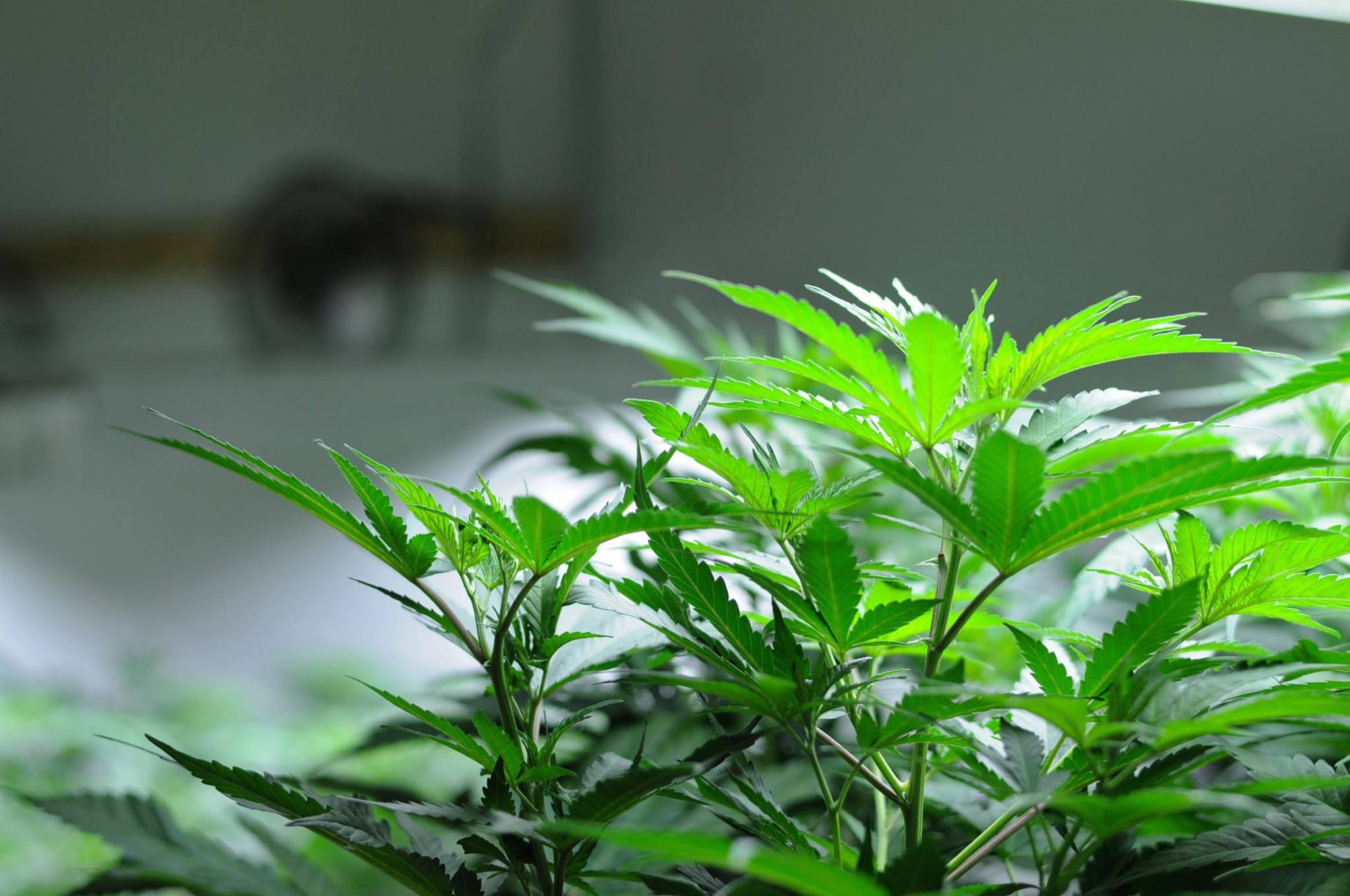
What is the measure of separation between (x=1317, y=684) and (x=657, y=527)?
5.9 inches

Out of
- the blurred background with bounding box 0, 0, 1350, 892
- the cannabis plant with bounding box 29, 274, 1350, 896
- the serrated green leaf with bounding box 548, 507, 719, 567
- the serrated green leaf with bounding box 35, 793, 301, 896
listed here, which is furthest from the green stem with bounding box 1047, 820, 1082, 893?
the blurred background with bounding box 0, 0, 1350, 892

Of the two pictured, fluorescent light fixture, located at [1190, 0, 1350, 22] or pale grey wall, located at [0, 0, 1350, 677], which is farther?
pale grey wall, located at [0, 0, 1350, 677]

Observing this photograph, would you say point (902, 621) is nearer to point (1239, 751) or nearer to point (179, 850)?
point (1239, 751)

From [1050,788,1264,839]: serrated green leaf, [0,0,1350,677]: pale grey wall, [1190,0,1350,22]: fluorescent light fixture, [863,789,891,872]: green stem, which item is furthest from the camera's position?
[0,0,1350,677]: pale grey wall

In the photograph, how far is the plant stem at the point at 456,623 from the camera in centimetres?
23

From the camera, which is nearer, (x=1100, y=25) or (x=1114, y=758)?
(x=1114, y=758)

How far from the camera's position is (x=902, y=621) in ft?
0.73

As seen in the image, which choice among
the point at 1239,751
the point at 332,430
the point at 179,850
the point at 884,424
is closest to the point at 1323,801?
the point at 1239,751

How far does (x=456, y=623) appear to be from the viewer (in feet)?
0.76

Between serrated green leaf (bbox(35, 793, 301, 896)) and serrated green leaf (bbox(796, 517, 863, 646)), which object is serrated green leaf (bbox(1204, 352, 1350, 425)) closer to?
serrated green leaf (bbox(796, 517, 863, 646))

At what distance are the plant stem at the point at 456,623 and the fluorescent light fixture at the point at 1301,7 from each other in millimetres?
1965

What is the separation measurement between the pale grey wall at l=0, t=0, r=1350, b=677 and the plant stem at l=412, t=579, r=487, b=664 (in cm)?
167

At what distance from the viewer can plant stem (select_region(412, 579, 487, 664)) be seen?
232mm

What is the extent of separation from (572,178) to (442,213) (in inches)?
11.3
